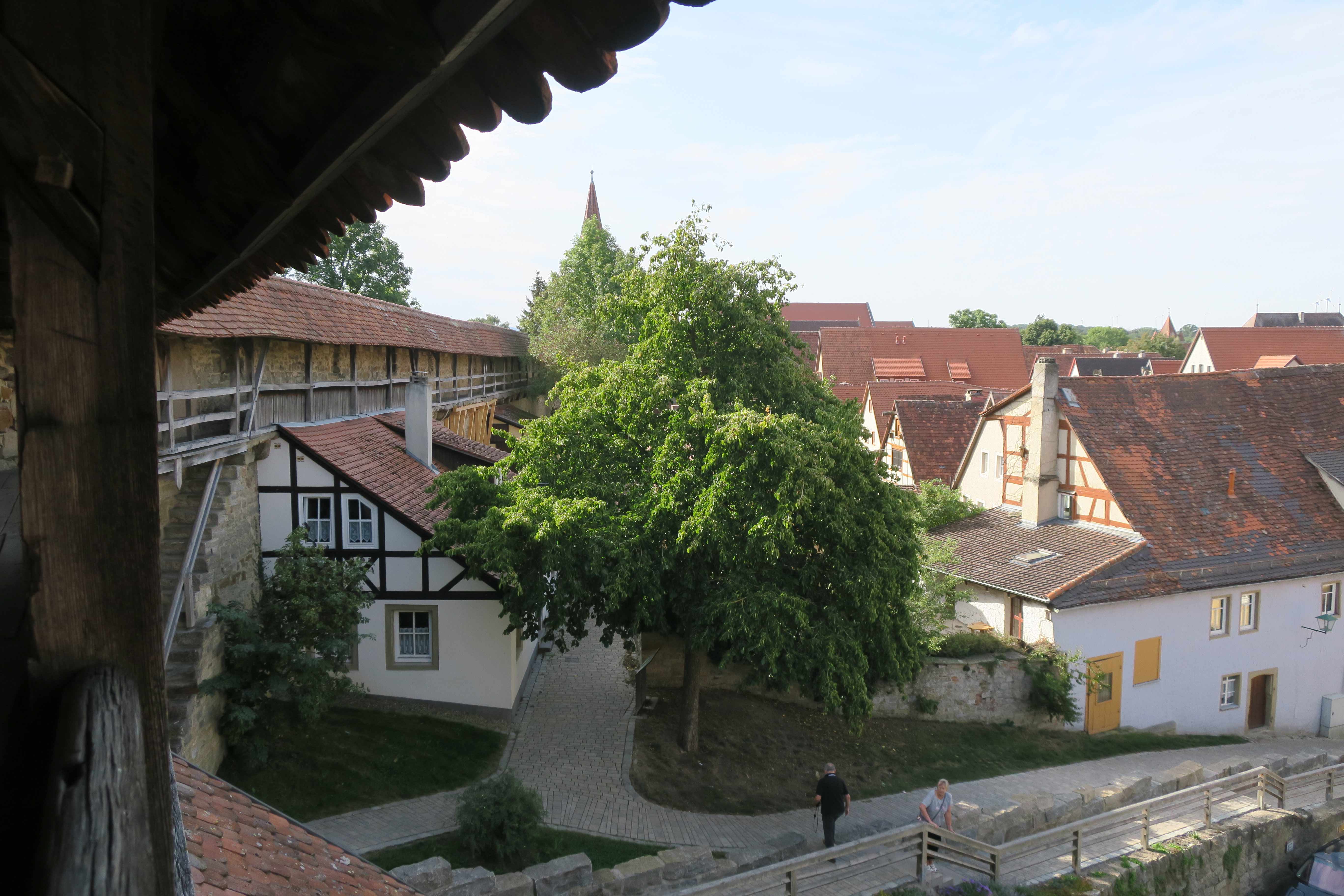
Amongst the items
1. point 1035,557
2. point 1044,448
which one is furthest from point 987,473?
point 1035,557

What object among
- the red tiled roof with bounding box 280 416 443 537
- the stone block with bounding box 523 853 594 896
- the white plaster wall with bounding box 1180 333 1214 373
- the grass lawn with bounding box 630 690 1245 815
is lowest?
the grass lawn with bounding box 630 690 1245 815

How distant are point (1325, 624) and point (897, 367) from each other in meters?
33.7

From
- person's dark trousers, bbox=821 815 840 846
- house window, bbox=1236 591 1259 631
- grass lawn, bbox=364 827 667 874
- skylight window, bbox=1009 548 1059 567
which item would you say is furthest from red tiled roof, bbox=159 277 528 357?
house window, bbox=1236 591 1259 631

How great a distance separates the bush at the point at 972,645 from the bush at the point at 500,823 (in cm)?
943

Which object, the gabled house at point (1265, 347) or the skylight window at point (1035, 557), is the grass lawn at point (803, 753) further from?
the gabled house at point (1265, 347)

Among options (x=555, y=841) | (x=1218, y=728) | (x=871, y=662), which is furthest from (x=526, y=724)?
(x=1218, y=728)

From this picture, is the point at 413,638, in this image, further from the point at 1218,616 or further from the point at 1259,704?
the point at 1259,704

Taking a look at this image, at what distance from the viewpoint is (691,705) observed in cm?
1375

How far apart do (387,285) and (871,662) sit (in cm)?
3679

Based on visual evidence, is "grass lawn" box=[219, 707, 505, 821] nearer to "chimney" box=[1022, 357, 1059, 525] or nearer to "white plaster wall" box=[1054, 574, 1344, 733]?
"white plaster wall" box=[1054, 574, 1344, 733]

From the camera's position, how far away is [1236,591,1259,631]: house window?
19.0m

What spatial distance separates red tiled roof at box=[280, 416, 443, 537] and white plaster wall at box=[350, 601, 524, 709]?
4.72 ft

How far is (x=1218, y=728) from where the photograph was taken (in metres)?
18.8

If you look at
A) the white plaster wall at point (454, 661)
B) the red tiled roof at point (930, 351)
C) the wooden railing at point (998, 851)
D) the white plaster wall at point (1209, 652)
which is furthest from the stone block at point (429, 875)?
the red tiled roof at point (930, 351)
